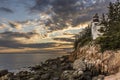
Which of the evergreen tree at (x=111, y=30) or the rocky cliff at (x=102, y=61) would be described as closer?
the rocky cliff at (x=102, y=61)

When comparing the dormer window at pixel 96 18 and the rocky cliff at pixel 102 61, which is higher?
the dormer window at pixel 96 18

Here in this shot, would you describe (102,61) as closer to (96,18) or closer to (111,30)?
(111,30)

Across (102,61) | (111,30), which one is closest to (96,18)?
(111,30)

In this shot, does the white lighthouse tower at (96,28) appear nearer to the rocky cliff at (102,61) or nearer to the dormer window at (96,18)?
the dormer window at (96,18)

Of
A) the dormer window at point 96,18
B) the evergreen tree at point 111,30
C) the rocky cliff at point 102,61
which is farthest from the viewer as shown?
the dormer window at point 96,18

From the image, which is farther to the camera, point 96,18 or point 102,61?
point 96,18

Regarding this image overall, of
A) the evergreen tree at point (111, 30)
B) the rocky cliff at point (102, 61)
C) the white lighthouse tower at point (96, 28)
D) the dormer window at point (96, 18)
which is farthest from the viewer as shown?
the dormer window at point (96, 18)

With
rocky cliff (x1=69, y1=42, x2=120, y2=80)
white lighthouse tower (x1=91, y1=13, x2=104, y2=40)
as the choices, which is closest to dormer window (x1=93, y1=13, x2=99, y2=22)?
white lighthouse tower (x1=91, y1=13, x2=104, y2=40)

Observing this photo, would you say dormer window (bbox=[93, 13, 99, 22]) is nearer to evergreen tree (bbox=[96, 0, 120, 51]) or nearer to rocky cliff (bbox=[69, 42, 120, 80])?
evergreen tree (bbox=[96, 0, 120, 51])

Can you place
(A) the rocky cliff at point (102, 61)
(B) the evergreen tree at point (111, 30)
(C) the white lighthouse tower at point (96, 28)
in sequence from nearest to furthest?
(A) the rocky cliff at point (102, 61) → (B) the evergreen tree at point (111, 30) → (C) the white lighthouse tower at point (96, 28)

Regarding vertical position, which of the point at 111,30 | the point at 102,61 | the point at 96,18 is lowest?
the point at 102,61

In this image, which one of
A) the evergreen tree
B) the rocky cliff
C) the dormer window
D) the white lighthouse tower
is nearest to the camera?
the rocky cliff

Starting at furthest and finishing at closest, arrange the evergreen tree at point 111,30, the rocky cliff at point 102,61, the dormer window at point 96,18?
the dormer window at point 96,18 → the evergreen tree at point 111,30 → the rocky cliff at point 102,61

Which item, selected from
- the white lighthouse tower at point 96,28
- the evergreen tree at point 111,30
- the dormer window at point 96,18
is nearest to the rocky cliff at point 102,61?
the evergreen tree at point 111,30
